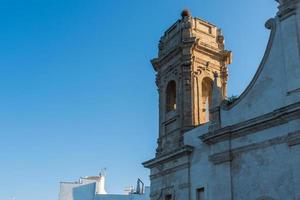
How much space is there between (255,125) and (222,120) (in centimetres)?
173

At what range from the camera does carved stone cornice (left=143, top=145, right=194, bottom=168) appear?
15.8 meters

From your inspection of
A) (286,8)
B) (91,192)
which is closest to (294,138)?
(286,8)

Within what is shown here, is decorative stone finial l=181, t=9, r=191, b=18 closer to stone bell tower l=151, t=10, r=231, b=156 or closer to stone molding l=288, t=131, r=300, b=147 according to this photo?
stone bell tower l=151, t=10, r=231, b=156

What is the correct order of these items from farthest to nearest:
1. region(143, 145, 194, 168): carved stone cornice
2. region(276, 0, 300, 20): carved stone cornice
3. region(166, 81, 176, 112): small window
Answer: region(166, 81, 176, 112): small window, region(143, 145, 194, 168): carved stone cornice, region(276, 0, 300, 20): carved stone cornice

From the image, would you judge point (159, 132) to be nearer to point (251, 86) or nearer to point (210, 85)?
point (210, 85)

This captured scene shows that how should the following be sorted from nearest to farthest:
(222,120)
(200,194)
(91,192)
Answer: (222,120) < (200,194) < (91,192)

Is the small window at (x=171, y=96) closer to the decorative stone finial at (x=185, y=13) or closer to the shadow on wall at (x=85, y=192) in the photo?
the decorative stone finial at (x=185, y=13)

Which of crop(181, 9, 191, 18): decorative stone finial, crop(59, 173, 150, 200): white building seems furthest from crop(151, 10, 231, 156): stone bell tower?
crop(59, 173, 150, 200): white building

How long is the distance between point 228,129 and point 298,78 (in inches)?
113

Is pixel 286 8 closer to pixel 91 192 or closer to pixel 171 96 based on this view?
pixel 171 96

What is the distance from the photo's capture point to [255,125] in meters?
13.4

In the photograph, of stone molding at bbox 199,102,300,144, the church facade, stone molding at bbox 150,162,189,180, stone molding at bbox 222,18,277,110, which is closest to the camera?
stone molding at bbox 199,102,300,144

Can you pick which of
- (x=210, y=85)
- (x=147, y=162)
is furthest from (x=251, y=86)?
(x=147, y=162)

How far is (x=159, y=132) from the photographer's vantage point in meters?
18.2
